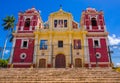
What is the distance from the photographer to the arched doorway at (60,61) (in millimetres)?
26939

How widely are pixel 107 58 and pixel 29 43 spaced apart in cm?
1317

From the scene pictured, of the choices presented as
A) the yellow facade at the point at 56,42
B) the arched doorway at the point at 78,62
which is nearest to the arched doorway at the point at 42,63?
the yellow facade at the point at 56,42

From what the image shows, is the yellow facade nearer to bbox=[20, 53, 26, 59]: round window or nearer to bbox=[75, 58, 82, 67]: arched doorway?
bbox=[75, 58, 82, 67]: arched doorway

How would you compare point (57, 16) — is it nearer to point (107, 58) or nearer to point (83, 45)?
point (83, 45)

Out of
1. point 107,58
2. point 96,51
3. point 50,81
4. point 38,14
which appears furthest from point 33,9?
point 50,81

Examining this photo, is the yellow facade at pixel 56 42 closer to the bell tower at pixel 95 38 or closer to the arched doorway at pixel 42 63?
the arched doorway at pixel 42 63

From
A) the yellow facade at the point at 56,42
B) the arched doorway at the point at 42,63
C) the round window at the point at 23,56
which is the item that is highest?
the yellow facade at the point at 56,42

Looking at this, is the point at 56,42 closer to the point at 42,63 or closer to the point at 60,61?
the point at 60,61

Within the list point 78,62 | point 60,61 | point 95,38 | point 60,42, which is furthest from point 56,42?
point 95,38

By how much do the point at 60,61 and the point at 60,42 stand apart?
134 inches

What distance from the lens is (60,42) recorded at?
28672 millimetres

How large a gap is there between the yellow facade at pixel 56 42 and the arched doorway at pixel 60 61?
0.39m

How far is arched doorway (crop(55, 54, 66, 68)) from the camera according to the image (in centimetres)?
2694

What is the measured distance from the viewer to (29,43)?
93.6ft
